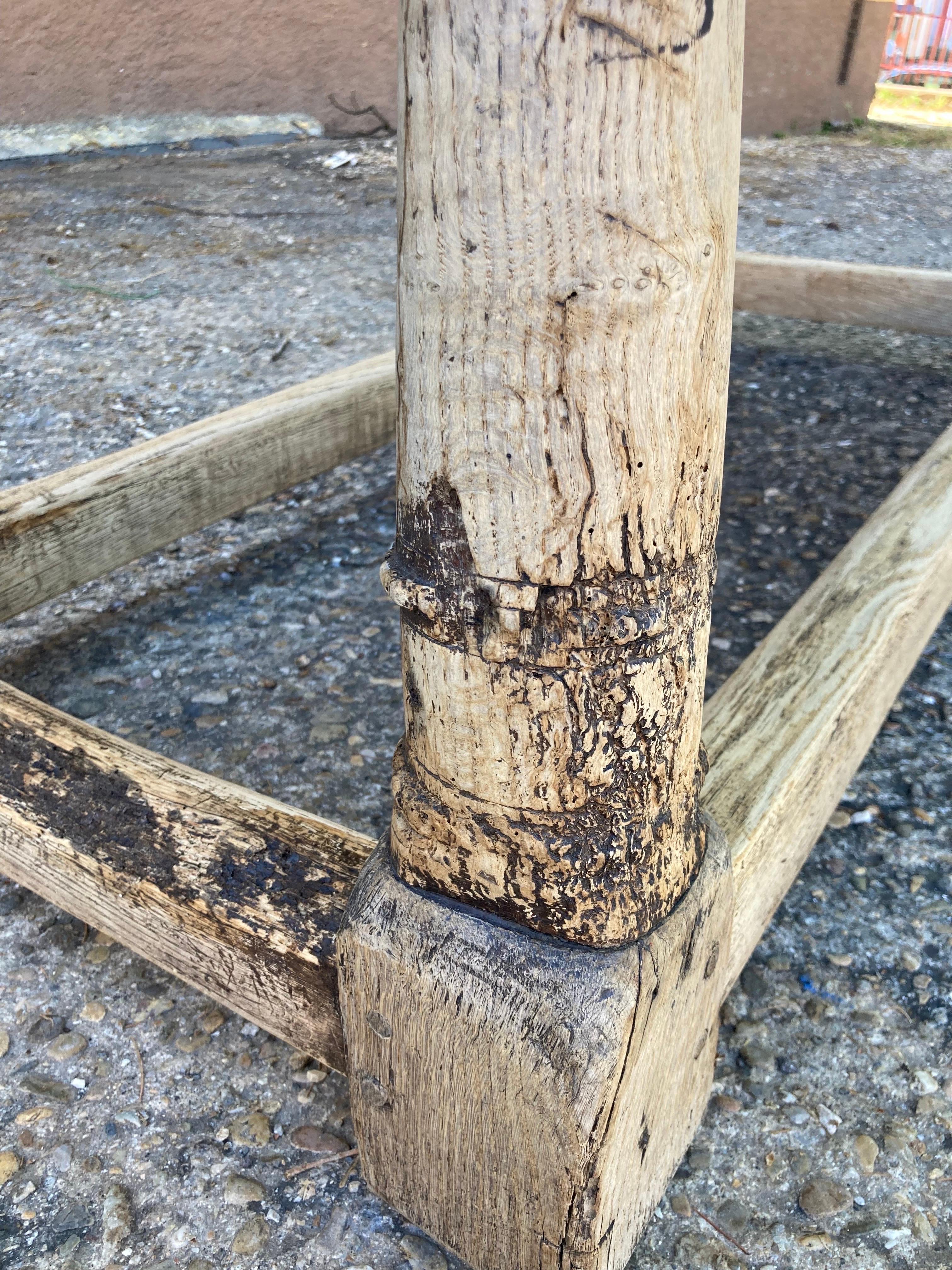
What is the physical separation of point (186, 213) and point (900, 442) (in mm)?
4433

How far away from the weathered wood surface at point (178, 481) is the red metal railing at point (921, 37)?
14121mm

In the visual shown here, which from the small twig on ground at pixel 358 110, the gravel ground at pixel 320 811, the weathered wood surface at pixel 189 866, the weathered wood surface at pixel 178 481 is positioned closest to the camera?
the weathered wood surface at pixel 189 866

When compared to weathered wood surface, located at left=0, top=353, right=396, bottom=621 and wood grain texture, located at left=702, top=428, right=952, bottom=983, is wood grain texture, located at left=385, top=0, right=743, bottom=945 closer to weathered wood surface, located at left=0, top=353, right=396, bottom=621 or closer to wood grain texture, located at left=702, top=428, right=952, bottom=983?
wood grain texture, located at left=702, top=428, right=952, bottom=983

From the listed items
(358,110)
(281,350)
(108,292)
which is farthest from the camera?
(358,110)

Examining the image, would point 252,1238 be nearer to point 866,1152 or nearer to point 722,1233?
point 722,1233

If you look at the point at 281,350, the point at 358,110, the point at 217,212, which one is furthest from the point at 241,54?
the point at 281,350

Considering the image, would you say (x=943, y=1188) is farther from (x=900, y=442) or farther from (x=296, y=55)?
(x=296, y=55)

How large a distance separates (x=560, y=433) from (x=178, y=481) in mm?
1779

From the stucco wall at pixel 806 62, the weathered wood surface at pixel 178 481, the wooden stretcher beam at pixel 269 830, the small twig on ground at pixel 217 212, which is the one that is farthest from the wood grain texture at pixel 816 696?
the stucco wall at pixel 806 62

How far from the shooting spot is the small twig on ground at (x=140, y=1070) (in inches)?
57.7

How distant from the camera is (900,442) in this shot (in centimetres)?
355

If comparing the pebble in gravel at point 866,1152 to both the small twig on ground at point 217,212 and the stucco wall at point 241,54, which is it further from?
the stucco wall at point 241,54

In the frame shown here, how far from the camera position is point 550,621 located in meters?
0.88

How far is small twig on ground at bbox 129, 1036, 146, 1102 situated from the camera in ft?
4.81
